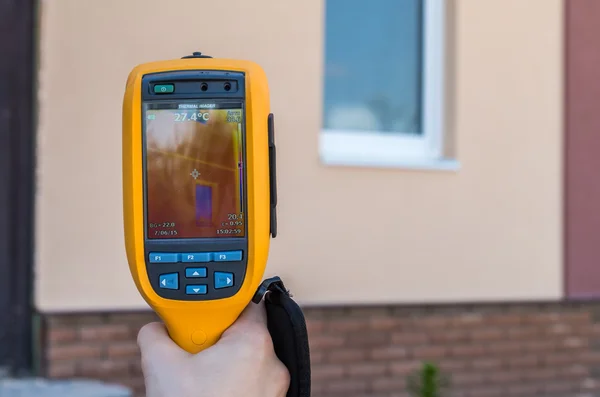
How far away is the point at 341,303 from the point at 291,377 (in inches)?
Result: 125

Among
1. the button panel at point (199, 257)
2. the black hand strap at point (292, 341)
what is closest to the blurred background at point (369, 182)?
the button panel at point (199, 257)

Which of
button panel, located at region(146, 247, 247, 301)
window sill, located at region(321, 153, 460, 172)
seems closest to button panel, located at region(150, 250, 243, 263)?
button panel, located at region(146, 247, 247, 301)

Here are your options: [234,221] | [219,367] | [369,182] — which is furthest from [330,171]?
[219,367]

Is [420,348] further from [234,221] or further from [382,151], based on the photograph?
[234,221]

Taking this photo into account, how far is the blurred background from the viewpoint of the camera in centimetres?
390

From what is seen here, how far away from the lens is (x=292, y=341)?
1.21 metres

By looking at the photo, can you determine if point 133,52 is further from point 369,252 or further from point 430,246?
point 430,246

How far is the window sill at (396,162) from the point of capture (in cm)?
435

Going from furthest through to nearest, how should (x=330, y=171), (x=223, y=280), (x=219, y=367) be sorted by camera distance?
(x=330, y=171) < (x=223, y=280) < (x=219, y=367)

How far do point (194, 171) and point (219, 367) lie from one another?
354 millimetres

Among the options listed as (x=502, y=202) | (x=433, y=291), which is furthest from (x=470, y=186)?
(x=433, y=291)

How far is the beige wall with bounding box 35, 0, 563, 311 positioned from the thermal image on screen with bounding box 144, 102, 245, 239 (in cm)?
274

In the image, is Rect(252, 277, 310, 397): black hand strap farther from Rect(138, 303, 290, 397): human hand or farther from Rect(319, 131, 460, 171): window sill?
Rect(319, 131, 460, 171): window sill

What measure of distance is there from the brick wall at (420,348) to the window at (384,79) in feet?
3.65
